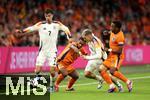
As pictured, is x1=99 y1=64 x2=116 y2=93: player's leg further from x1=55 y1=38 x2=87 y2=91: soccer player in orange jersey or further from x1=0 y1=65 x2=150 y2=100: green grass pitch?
x1=55 y1=38 x2=87 y2=91: soccer player in orange jersey

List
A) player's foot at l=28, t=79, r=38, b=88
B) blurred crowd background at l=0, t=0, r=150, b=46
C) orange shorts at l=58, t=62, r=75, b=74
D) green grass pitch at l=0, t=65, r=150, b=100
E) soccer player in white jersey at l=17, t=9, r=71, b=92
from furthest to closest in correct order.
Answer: blurred crowd background at l=0, t=0, r=150, b=46 → orange shorts at l=58, t=62, r=75, b=74 → soccer player in white jersey at l=17, t=9, r=71, b=92 → player's foot at l=28, t=79, r=38, b=88 → green grass pitch at l=0, t=65, r=150, b=100

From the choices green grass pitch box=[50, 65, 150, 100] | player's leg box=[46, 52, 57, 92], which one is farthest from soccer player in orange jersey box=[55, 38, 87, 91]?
green grass pitch box=[50, 65, 150, 100]

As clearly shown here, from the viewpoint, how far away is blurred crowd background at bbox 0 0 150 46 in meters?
27.7

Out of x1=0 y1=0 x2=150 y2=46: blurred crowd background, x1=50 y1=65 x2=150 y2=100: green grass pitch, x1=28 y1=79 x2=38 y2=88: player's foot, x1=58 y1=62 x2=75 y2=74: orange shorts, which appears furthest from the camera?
x1=0 y1=0 x2=150 y2=46: blurred crowd background

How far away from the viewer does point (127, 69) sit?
29250 mm

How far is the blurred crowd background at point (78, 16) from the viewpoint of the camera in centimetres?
2773

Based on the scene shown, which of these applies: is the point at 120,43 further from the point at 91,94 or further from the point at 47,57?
the point at 47,57

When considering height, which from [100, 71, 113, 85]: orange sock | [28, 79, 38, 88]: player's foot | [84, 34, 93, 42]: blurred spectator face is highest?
[84, 34, 93, 42]: blurred spectator face

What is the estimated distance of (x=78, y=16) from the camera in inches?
1308

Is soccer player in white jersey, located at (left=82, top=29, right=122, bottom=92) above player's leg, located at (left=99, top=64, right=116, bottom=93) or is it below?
above

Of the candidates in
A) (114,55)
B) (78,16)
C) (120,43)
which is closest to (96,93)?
(114,55)

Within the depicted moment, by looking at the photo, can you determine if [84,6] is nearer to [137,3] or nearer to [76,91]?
[137,3]

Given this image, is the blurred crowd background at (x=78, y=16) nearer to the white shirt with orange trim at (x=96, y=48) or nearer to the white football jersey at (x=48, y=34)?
the white football jersey at (x=48, y=34)

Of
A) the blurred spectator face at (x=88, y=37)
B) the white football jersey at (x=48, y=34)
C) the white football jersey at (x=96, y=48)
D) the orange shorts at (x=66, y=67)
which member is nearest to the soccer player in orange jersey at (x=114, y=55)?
the white football jersey at (x=96, y=48)
